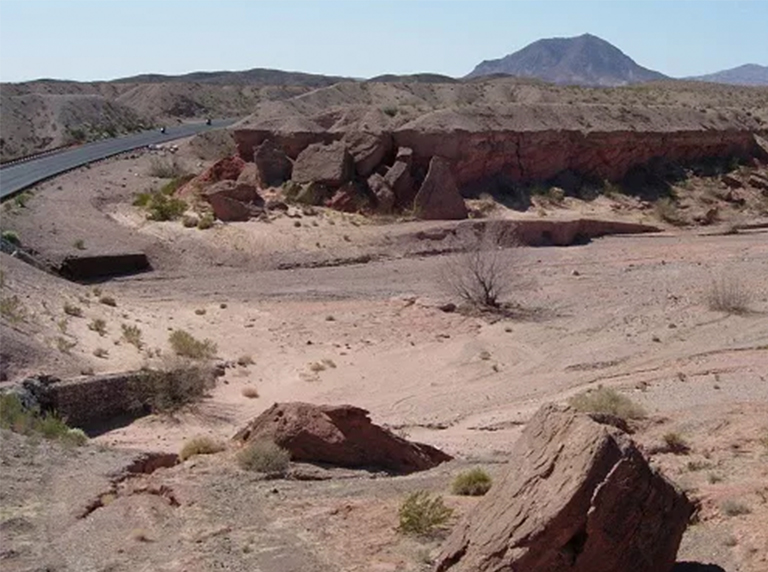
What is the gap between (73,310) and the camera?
26391mm

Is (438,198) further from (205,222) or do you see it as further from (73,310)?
(73,310)

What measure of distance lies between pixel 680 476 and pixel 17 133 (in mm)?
65556

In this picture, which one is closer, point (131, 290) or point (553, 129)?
point (131, 290)

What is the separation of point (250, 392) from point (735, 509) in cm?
1361

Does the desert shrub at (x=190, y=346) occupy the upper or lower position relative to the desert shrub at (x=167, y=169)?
lower

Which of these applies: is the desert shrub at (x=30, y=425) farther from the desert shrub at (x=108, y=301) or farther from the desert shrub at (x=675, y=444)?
the desert shrub at (x=108, y=301)

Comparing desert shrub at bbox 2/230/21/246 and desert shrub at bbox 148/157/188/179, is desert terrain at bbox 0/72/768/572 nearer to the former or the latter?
desert shrub at bbox 148/157/188/179

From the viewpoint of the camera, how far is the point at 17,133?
71625 millimetres

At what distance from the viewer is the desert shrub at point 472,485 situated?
489 inches

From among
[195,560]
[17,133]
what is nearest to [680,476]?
[195,560]

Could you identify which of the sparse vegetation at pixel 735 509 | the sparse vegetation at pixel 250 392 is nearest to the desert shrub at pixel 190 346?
the sparse vegetation at pixel 250 392

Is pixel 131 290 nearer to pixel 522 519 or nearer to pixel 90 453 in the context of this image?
pixel 90 453

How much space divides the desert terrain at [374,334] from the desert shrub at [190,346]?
374mm

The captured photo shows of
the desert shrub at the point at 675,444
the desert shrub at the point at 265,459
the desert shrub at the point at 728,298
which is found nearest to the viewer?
the desert shrub at the point at 265,459
